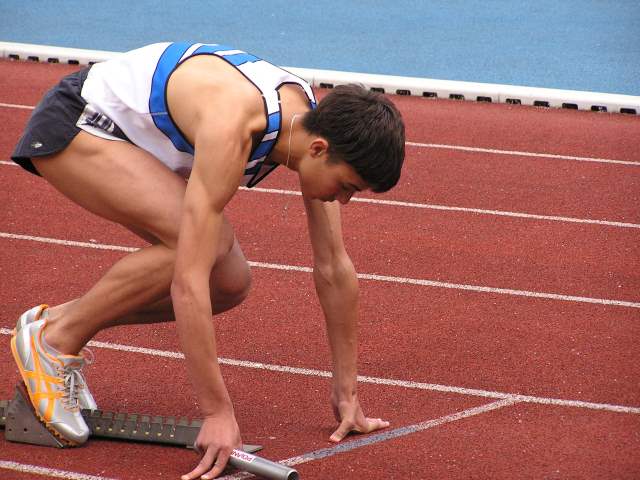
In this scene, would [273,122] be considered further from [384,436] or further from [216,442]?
[384,436]

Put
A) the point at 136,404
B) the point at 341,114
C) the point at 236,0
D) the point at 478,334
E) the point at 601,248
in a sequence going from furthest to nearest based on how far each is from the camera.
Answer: the point at 236,0 < the point at 601,248 < the point at 478,334 < the point at 136,404 < the point at 341,114

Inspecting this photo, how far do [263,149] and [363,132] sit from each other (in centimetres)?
31

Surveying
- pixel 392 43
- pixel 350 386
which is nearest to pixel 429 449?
pixel 350 386

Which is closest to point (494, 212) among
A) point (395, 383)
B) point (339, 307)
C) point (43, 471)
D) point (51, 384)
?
point (395, 383)

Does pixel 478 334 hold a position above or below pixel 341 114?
below

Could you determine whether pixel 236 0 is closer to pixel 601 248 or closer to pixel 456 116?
pixel 456 116

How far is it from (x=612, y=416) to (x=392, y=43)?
7.63 m

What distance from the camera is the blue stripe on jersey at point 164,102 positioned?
3.26 m

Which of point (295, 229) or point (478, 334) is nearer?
point (478, 334)

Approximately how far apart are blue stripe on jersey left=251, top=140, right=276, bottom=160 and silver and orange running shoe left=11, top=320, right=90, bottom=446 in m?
0.86

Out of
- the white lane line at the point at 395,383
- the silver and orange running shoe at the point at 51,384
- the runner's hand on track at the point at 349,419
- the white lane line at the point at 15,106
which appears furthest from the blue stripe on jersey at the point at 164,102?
the white lane line at the point at 15,106

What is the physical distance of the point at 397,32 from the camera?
457 inches

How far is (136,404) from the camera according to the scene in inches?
152

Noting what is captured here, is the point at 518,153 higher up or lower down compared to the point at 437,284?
higher up
